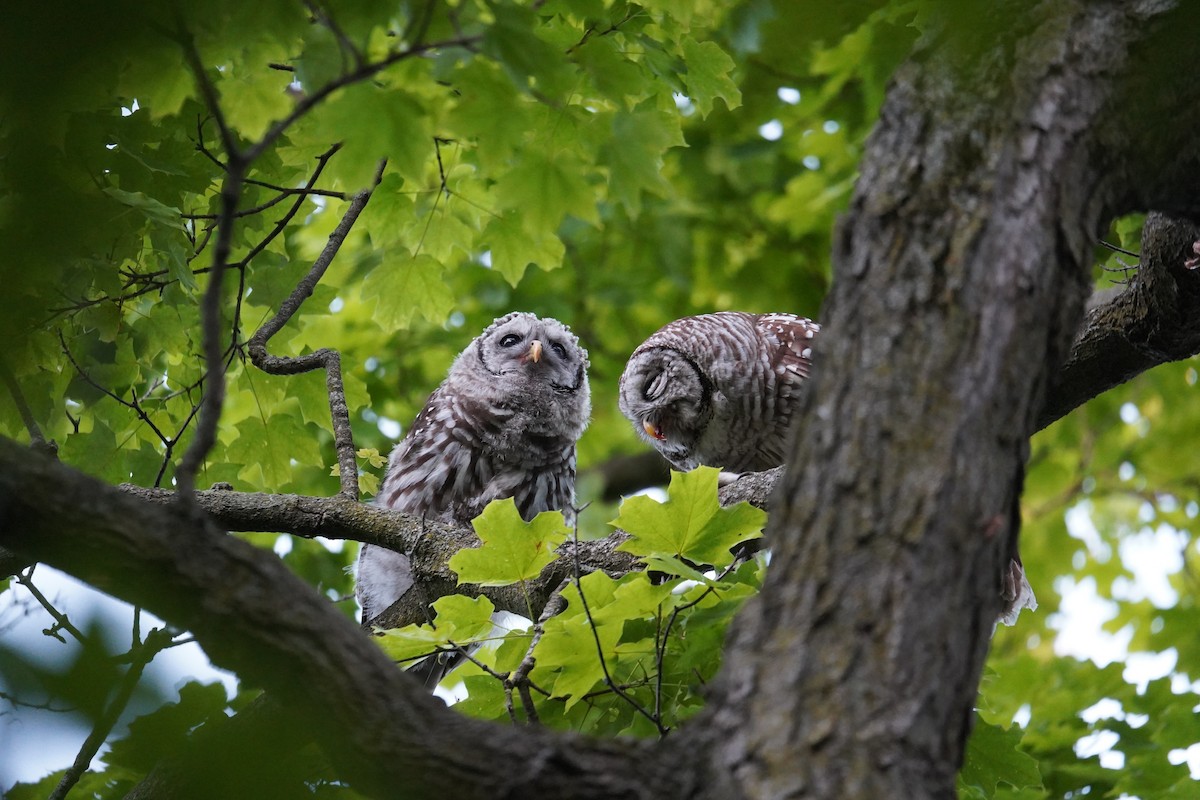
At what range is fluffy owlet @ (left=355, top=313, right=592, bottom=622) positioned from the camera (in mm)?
5383

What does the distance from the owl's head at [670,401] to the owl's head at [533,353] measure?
17.2 inches

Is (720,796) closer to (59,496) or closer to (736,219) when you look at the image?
(59,496)

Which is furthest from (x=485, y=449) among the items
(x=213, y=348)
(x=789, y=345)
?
(x=213, y=348)

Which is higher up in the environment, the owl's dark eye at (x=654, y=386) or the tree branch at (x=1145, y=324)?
the owl's dark eye at (x=654, y=386)

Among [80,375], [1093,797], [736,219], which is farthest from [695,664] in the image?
[736,219]

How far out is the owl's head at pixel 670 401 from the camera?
612cm

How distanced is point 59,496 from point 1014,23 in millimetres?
1824

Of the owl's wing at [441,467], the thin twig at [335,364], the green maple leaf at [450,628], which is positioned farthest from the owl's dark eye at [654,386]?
the green maple leaf at [450,628]

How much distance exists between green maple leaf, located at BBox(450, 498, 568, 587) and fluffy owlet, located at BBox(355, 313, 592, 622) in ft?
8.57

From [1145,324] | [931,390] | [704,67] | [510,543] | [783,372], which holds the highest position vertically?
[783,372]

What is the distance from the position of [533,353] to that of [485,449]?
0.58 meters

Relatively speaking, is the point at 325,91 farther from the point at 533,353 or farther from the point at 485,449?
the point at 533,353

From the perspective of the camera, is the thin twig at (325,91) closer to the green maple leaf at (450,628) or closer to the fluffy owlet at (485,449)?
the green maple leaf at (450,628)

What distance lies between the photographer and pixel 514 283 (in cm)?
416
